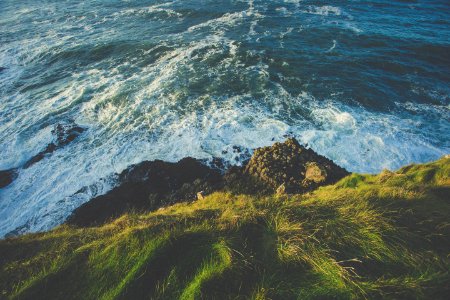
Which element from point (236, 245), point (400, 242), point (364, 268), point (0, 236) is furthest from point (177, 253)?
point (0, 236)

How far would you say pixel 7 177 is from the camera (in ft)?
43.2

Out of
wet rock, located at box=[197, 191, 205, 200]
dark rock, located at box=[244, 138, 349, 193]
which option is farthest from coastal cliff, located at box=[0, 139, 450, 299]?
wet rock, located at box=[197, 191, 205, 200]

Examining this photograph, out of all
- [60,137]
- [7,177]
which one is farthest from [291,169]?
[7,177]

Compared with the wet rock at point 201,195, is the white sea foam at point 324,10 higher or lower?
higher

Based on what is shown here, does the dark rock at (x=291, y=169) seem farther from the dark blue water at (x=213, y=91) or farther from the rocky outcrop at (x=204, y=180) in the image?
the dark blue water at (x=213, y=91)

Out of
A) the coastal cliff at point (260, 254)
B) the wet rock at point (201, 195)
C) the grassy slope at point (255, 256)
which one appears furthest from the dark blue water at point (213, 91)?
the grassy slope at point (255, 256)

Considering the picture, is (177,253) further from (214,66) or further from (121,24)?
(121,24)

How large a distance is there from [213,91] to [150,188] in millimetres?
8988

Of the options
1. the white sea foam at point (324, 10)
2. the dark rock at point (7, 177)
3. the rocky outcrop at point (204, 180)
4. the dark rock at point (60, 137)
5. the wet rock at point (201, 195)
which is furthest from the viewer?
the white sea foam at point (324, 10)

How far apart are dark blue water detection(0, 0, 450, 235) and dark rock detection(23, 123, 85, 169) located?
16.2 inches

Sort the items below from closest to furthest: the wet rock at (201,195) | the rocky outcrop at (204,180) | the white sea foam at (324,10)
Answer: the rocky outcrop at (204,180)
the wet rock at (201,195)
the white sea foam at (324,10)

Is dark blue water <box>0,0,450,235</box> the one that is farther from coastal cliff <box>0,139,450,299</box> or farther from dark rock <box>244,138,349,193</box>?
coastal cliff <box>0,139,450,299</box>

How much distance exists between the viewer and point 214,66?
70.1ft

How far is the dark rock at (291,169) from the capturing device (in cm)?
945
